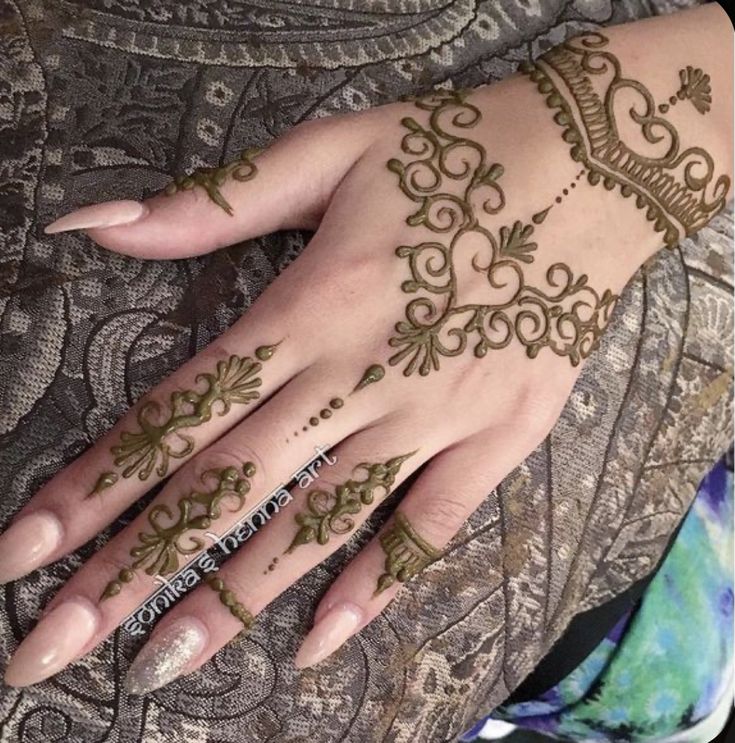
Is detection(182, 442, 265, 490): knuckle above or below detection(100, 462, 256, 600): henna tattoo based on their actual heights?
above

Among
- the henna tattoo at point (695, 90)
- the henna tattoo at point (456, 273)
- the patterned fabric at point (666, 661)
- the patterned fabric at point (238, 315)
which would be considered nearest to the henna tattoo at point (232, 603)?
the patterned fabric at point (238, 315)

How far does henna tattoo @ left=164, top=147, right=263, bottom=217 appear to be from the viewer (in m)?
0.74

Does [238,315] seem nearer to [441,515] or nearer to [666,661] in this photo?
[441,515]

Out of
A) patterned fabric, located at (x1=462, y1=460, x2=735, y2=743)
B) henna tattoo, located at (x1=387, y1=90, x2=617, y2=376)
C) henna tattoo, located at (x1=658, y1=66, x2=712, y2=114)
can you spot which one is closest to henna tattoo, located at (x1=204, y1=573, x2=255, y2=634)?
henna tattoo, located at (x1=387, y1=90, x2=617, y2=376)

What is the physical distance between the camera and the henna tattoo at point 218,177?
2.43 feet

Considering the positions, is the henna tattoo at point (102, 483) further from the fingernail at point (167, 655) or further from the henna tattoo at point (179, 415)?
the fingernail at point (167, 655)

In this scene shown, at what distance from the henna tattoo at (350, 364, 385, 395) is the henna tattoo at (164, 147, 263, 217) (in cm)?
19

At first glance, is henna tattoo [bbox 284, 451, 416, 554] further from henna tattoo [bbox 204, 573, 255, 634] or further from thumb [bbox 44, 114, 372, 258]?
thumb [bbox 44, 114, 372, 258]

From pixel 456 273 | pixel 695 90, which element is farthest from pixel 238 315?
pixel 695 90

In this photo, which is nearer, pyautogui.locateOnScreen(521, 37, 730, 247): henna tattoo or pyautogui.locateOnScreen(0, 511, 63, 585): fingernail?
pyautogui.locateOnScreen(0, 511, 63, 585): fingernail

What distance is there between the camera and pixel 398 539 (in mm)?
743

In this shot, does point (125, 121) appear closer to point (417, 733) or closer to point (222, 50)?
point (222, 50)

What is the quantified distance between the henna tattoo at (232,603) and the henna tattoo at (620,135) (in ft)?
1.68

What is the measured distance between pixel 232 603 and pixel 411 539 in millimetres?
164
